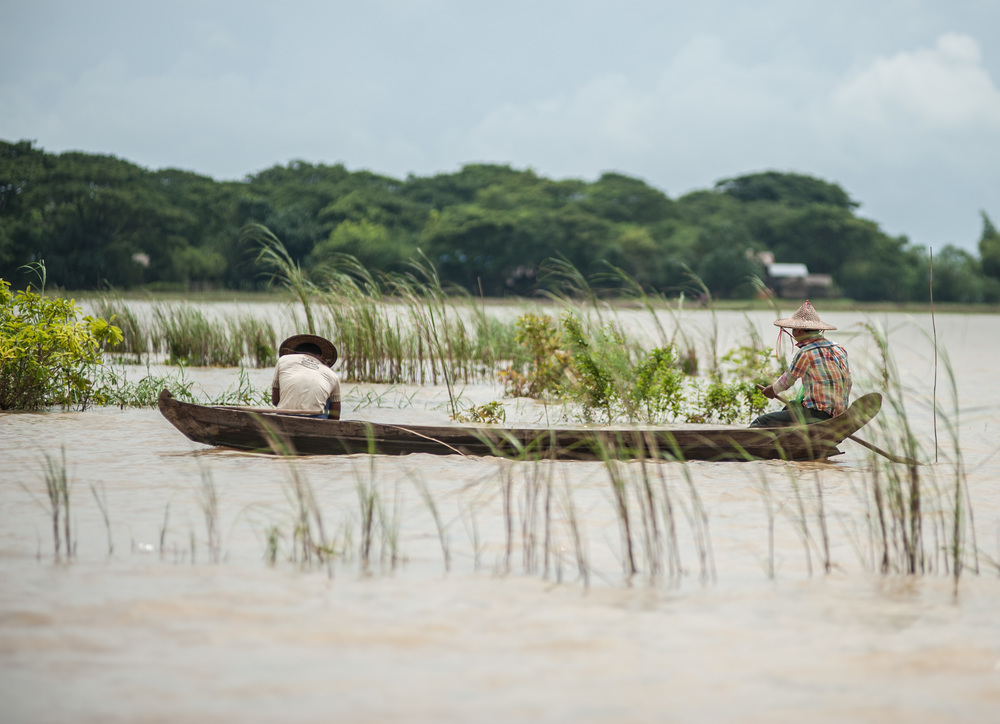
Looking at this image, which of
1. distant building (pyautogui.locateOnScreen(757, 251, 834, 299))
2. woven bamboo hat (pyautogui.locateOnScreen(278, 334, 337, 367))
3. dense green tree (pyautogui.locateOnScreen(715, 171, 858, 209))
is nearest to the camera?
woven bamboo hat (pyautogui.locateOnScreen(278, 334, 337, 367))

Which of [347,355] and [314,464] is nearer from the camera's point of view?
[314,464]

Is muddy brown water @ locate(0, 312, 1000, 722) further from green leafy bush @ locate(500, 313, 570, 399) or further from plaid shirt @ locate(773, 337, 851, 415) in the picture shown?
green leafy bush @ locate(500, 313, 570, 399)

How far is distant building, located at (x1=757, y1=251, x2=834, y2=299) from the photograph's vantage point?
182 feet

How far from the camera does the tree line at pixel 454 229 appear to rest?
139ft

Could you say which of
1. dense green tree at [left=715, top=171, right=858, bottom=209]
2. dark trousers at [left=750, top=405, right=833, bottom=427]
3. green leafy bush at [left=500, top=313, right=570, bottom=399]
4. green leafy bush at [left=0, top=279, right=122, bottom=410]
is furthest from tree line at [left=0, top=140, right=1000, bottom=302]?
dark trousers at [left=750, top=405, right=833, bottom=427]

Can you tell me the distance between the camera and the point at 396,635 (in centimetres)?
322

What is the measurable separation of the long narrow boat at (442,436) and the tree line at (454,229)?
105 ft

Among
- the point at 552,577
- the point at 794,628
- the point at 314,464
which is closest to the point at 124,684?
the point at 552,577

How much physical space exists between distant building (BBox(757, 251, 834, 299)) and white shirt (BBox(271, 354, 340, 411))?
51.4 m

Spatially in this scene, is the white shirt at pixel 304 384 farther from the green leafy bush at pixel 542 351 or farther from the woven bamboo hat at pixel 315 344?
the green leafy bush at pixel 542 351

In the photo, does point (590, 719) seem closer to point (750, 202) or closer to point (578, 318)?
point (578, 318)

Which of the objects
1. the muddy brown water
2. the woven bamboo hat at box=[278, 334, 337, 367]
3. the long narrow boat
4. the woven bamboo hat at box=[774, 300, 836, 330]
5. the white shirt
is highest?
the woven bamboo hat at box=[774, 300, 836, 330]

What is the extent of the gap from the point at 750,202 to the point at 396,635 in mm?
73155

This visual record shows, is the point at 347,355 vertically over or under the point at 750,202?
under
